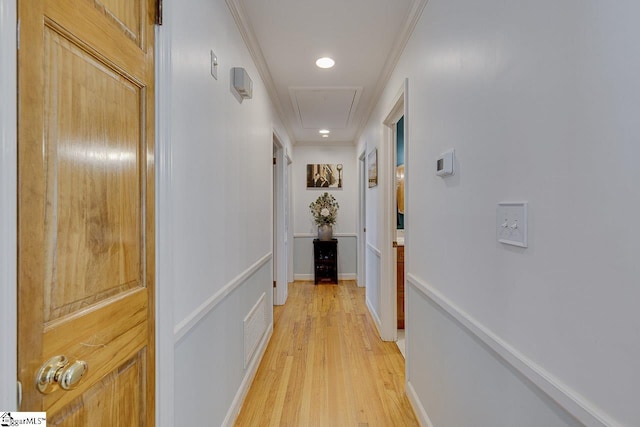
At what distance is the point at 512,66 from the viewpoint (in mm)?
987

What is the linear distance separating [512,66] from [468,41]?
39 centimetres

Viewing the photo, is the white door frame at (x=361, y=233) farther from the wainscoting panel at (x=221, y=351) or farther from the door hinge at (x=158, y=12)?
the door hinge at (x=158, y=12)

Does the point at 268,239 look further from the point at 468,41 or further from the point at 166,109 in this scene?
the point at 468,41

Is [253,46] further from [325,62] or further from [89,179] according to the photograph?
[89,179]

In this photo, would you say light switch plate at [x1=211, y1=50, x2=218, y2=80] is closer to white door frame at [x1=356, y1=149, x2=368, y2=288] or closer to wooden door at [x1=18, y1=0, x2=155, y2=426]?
wooden door at [x1=18, y1=0, x2=155, y2=426]

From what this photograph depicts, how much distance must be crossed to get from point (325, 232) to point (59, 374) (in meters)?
4.80

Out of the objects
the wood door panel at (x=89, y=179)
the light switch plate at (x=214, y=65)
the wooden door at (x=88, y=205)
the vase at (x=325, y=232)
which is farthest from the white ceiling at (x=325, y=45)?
the vase at (x=325, y=232)

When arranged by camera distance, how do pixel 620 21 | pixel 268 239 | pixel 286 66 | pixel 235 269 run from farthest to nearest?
pixel 268 239, pixel 286 66, pixel 235 269, pixel 620 21

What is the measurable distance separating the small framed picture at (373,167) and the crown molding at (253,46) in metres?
1.18

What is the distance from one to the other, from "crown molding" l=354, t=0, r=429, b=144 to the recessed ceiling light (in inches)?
17.3

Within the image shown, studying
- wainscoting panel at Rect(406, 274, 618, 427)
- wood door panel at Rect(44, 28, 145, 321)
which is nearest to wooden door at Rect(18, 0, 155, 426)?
wood door panel at Rect(44, 28, 145, 321)

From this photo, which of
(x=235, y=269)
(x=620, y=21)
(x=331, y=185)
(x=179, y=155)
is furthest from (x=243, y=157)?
(x=331, y=185)

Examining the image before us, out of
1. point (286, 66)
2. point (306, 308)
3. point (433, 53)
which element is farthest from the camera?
point (306, 308)

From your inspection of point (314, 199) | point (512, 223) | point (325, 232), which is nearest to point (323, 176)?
point (314, 199)
